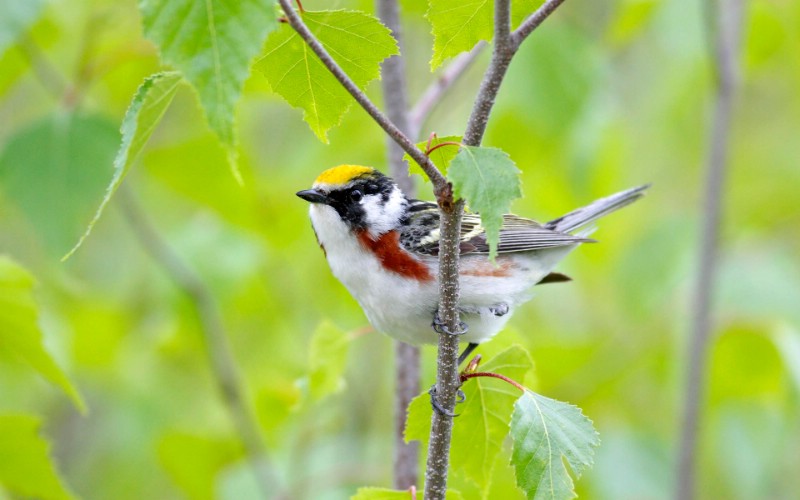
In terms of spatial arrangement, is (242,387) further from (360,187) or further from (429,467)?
(429,467)

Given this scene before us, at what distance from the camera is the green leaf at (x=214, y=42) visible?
51.3 inches

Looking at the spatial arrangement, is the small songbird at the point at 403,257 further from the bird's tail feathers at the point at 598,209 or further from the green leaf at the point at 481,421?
the green leaf at the point at 481,421

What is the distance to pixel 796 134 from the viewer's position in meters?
5.53

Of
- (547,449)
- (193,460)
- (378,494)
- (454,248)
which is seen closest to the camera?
(454,248)

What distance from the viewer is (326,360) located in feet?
9.25

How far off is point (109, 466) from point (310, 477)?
1.95 m

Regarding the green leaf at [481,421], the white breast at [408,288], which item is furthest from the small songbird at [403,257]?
the green leaf at [481,421]

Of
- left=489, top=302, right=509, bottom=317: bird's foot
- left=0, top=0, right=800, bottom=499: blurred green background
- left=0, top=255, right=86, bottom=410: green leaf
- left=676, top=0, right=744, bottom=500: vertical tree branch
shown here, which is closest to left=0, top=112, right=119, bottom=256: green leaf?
left=0, top=0, right=800, bottom=499: blurred green background

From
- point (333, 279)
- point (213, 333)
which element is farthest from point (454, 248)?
point (333, 279)

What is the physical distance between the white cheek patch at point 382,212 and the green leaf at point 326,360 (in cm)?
45

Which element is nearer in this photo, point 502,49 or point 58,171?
point 502,49

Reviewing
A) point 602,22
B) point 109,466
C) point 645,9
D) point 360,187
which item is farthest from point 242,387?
point 602,22

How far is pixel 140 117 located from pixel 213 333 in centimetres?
260

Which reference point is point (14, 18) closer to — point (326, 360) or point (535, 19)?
point (326, 360)
